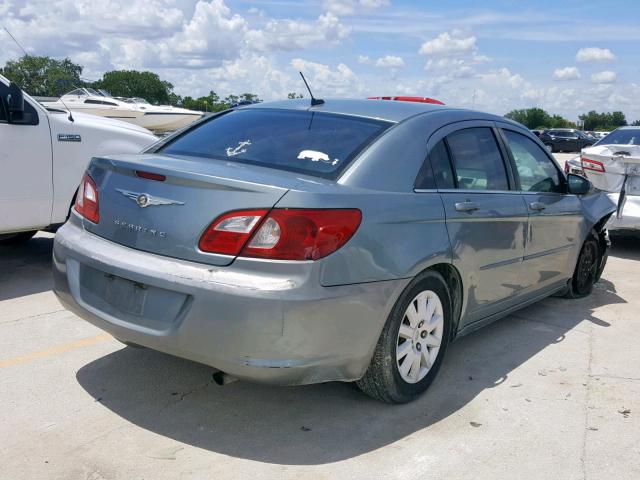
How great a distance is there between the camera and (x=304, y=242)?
2.99 meters

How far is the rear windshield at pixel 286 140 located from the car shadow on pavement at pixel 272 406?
1252mm

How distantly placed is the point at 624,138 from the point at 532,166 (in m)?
5.06

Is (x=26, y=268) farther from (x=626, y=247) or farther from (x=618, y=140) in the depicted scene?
(x=618, y=140)

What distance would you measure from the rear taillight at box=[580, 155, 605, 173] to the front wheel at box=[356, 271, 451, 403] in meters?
5.06

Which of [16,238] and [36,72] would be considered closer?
[16,238]

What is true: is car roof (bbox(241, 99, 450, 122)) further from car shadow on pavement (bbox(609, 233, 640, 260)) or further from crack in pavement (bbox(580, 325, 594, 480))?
car shadow on pavement (bbox(609, 233, 640, 260))

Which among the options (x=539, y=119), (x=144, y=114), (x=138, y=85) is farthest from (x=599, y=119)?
(x=144, y=114)

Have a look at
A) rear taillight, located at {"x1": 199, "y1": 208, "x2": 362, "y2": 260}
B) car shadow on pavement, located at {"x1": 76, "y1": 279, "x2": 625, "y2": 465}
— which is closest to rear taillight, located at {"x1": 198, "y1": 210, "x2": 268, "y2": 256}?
rear taillight, located at {"x1": 199, "y1": 208, "x2": 362, "y2": 260}

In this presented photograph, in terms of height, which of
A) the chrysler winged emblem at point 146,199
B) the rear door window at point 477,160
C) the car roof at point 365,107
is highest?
the car roof at point 365,107

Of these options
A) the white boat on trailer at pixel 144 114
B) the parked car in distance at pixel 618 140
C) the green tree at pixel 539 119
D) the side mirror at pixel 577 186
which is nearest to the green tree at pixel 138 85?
the green tree at pixel 539 119

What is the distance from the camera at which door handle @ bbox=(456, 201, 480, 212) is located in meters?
3.90

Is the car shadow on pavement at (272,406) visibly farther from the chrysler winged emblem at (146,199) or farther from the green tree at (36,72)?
the green tree at (36,72)

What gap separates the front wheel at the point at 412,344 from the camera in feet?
11.3

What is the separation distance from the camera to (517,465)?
10.3ft
